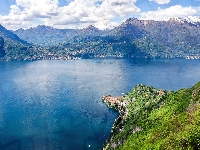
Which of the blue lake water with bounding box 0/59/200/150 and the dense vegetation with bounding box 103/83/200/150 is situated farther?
the blue lake water with bounding box 0/59/200/150

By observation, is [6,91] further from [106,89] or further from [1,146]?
[1,146]

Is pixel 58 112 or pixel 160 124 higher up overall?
pixel 160 124

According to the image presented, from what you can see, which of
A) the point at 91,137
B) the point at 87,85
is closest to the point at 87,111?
the point at 91,137

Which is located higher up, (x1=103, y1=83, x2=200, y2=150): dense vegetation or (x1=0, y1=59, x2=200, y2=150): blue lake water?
(x1=103, y1=83, x2=200, y2=150): dense vegetation

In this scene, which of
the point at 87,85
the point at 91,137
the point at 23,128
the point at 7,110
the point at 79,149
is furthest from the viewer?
the point at 87,85

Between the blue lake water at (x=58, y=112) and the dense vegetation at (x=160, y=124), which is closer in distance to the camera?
the dense vegetation at (x=160, y=124)

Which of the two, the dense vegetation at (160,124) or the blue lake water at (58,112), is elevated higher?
the dense vegetation at (160,124)

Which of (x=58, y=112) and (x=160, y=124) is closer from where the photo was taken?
(x=160, y=124)

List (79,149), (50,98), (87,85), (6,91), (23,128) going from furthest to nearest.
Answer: (87,85) → (6,91) → (50,98) → (23,128) → (79,149)
